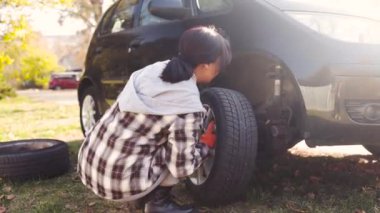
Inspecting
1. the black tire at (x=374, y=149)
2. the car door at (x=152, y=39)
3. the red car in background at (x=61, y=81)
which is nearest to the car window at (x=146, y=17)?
the car door at (x=152, y=39)

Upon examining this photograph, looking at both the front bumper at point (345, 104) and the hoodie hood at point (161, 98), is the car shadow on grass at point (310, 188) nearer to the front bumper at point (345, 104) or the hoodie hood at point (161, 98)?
the front bumper at point (345, 104)

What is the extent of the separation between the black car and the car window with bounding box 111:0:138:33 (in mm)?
1181

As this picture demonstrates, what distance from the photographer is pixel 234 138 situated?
256 centimetres

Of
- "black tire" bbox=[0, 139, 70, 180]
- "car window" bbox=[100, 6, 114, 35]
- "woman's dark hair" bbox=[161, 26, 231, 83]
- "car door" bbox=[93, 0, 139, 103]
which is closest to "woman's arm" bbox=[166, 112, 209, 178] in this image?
"woman's dark hair" bbox=[161, 26, 231, 83]

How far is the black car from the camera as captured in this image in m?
2.55

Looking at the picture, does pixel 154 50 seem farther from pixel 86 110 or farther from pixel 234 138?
pixel 86 110

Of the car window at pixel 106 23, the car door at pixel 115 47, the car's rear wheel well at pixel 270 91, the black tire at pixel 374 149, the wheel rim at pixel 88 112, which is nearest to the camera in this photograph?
the car's rear wheel well at pixel 270 91

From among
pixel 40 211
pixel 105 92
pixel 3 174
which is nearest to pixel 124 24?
pixel 105 92

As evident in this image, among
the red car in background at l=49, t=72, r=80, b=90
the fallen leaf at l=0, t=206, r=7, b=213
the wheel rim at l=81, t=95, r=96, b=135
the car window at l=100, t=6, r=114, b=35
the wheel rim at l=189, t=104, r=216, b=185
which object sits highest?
the car window at l=100, t=6, r=114, b=35

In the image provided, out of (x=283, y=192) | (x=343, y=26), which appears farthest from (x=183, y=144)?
(x=343, y=26)

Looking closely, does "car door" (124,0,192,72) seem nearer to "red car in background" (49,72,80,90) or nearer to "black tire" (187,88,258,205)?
"black tire" (187,88,258,205)

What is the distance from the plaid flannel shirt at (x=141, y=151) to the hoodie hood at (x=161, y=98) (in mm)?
37

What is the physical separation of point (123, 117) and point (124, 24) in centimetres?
250

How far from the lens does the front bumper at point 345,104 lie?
2.52m
